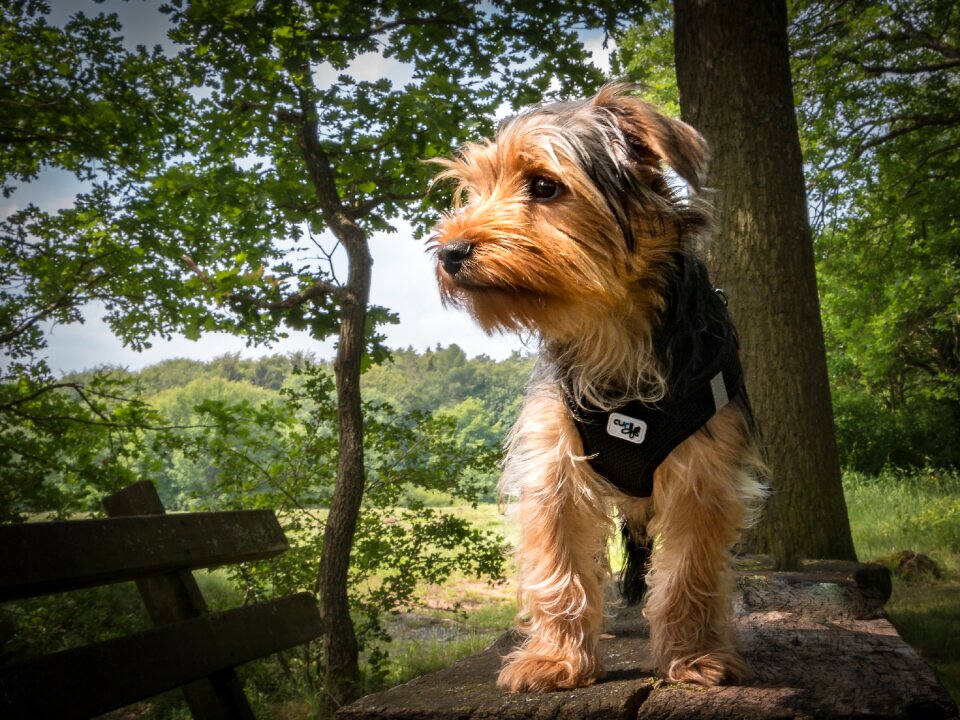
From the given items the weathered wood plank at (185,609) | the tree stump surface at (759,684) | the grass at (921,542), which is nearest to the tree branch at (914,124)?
the grass at (921,542)

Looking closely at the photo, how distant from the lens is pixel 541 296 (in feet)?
8.41

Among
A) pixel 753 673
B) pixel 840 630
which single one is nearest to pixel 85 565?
pixel 753 673

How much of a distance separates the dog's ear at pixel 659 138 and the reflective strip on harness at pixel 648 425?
0.62 m

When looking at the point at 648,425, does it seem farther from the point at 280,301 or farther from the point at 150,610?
the point at 280,301

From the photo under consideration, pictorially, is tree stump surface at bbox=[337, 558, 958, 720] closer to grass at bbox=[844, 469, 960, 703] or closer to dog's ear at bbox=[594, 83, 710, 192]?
dog's ear at bbox=[594, 83, 710, 192]

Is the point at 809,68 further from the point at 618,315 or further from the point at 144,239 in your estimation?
the point at 618,315

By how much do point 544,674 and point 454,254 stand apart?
1344mm

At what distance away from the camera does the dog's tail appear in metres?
3.43

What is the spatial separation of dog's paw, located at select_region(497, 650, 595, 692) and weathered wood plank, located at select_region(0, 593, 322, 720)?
1.12m

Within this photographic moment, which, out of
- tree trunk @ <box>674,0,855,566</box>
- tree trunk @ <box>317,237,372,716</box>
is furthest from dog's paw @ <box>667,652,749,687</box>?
tree trunk @ <box>317,237,372,716</box>

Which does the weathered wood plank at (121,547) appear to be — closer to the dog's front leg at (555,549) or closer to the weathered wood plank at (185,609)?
the weathered wood plank at (185,609)

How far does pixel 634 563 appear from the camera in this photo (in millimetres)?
3648

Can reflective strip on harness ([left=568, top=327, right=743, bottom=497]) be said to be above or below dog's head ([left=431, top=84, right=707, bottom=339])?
below

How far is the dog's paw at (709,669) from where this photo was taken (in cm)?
256
